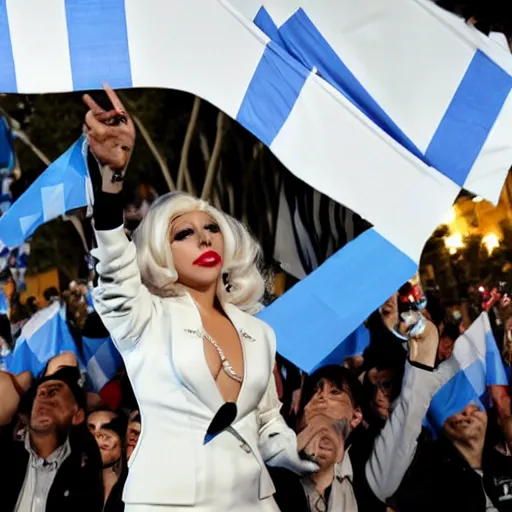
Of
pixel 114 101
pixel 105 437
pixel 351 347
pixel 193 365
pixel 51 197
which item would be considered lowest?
pixel 105 437

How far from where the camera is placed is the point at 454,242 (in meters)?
3.73

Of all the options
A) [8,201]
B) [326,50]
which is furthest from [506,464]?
[8,201]

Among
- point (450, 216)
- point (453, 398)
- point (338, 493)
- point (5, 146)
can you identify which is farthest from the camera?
point (450, 216)

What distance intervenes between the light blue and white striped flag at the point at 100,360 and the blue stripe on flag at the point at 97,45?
810 millimetres

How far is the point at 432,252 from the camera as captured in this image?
12.2 feet

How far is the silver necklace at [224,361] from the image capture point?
2.98m

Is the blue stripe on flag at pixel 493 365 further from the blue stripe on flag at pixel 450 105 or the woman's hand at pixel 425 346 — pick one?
the blue stripe on flag at pixel 450 105

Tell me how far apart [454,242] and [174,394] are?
1.29 m

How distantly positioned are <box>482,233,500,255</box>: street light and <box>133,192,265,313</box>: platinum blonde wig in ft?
2.97

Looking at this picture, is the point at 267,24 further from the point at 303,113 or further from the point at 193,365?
the point at 193,365

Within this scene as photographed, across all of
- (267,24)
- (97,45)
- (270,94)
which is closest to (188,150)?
(270,94)

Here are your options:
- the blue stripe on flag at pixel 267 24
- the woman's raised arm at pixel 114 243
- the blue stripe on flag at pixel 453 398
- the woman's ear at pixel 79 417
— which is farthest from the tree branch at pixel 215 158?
the blue stripe on flag at pixel 453 398

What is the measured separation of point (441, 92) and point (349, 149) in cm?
43

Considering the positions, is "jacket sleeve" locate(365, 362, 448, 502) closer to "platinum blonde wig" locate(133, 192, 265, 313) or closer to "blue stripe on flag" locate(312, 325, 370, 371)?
"blue stripe on flag" locate(312, 325, 370, 371)
